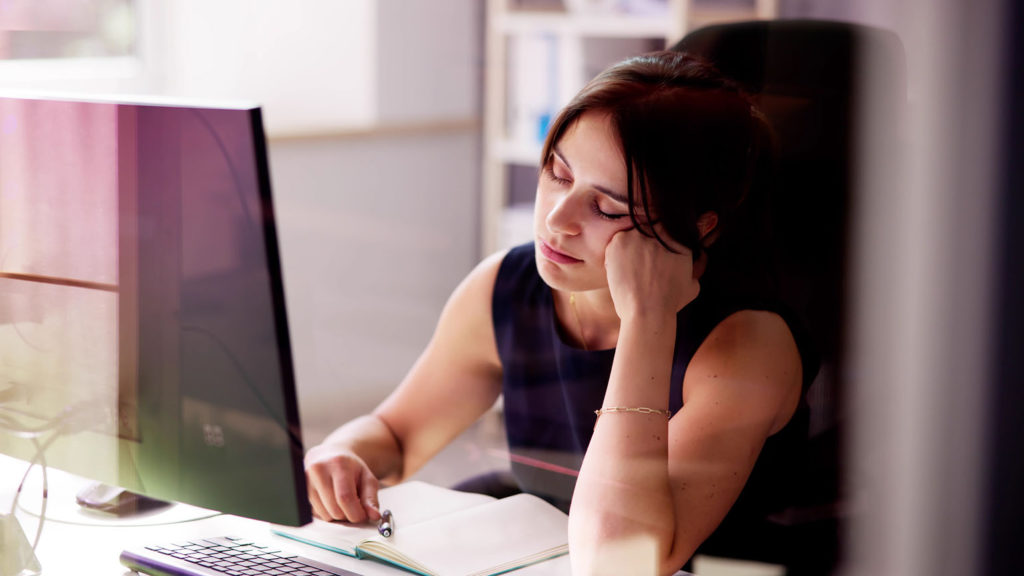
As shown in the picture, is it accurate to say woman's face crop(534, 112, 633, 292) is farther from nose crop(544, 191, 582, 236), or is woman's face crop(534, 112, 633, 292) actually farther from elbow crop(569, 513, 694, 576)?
elbow crop(569, 513, 694, 576)

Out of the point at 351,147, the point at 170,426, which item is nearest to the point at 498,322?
the point at 170,426

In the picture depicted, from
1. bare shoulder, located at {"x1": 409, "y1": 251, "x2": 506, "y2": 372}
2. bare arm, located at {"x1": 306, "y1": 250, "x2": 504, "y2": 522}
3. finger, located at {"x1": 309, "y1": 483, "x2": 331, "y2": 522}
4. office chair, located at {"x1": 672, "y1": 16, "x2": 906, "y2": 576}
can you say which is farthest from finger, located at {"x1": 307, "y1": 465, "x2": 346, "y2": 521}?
office chair, located at {"x1": 672, "y1": 16, "x2": 906, "y2": 576}

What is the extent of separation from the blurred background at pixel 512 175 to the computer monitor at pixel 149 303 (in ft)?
0.36

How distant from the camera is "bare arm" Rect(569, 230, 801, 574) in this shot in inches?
31.3

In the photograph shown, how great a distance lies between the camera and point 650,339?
826 mm

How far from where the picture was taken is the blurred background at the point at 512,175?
963 mm

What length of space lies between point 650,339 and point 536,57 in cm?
169

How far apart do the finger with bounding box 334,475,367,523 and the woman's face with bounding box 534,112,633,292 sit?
0.26 m

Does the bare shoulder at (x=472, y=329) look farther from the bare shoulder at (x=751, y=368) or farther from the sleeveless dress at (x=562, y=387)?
the bare shoulder at (x=751, y=368)

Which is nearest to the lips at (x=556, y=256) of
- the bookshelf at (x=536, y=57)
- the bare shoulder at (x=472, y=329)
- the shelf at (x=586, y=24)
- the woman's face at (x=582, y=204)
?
the woman's face at (x=582, y=204)

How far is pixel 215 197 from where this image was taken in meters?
0.68

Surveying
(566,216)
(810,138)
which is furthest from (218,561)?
(810,138)

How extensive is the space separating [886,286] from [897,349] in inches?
2.9

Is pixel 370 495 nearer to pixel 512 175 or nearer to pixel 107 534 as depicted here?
pixel 107 534
